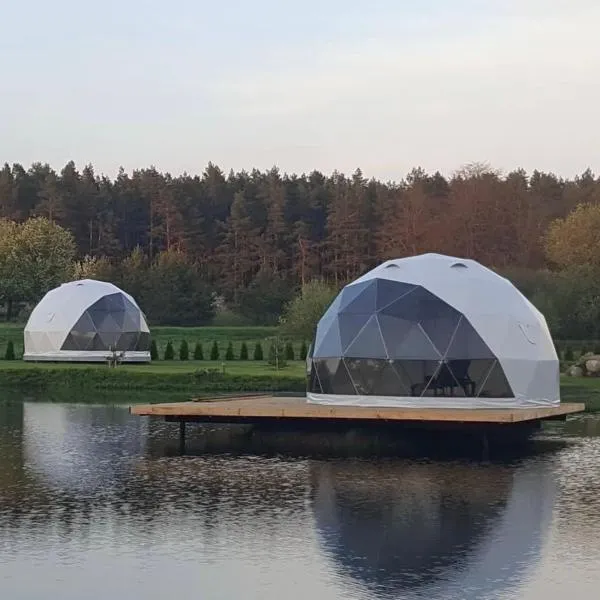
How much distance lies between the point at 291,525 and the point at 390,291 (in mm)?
11687

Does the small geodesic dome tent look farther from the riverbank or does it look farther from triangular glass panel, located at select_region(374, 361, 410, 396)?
triangular glass panel, located at select_region(374, 361, 410, 396)

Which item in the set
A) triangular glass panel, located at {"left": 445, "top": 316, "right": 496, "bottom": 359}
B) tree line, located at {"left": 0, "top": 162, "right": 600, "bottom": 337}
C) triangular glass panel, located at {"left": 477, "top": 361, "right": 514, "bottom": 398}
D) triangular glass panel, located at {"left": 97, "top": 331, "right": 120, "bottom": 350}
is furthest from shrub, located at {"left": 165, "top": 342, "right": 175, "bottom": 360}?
triangular glass panel, located at {"left": 477, "top": 361, "right": 514, "bottom": 398}

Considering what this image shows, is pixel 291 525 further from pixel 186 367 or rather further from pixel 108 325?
pixel 108 325

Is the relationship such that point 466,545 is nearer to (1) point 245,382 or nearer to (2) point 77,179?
(1) point 245,382

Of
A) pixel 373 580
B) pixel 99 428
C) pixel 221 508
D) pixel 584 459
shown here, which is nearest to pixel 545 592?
pixel 373 580

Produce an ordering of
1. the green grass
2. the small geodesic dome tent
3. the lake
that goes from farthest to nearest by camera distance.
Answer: the green grass
the small geodesic dome tent
the lake

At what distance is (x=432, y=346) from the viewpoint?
24.4 meters

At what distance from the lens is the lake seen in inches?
460

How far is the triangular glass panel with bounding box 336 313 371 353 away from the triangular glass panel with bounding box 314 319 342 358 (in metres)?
0.11

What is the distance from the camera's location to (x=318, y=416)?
74.7ft

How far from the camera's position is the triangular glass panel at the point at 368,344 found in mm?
24656

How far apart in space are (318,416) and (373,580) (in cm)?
1097

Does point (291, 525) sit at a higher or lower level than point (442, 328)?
lower

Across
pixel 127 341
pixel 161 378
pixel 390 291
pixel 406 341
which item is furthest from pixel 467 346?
pixel 127 341
